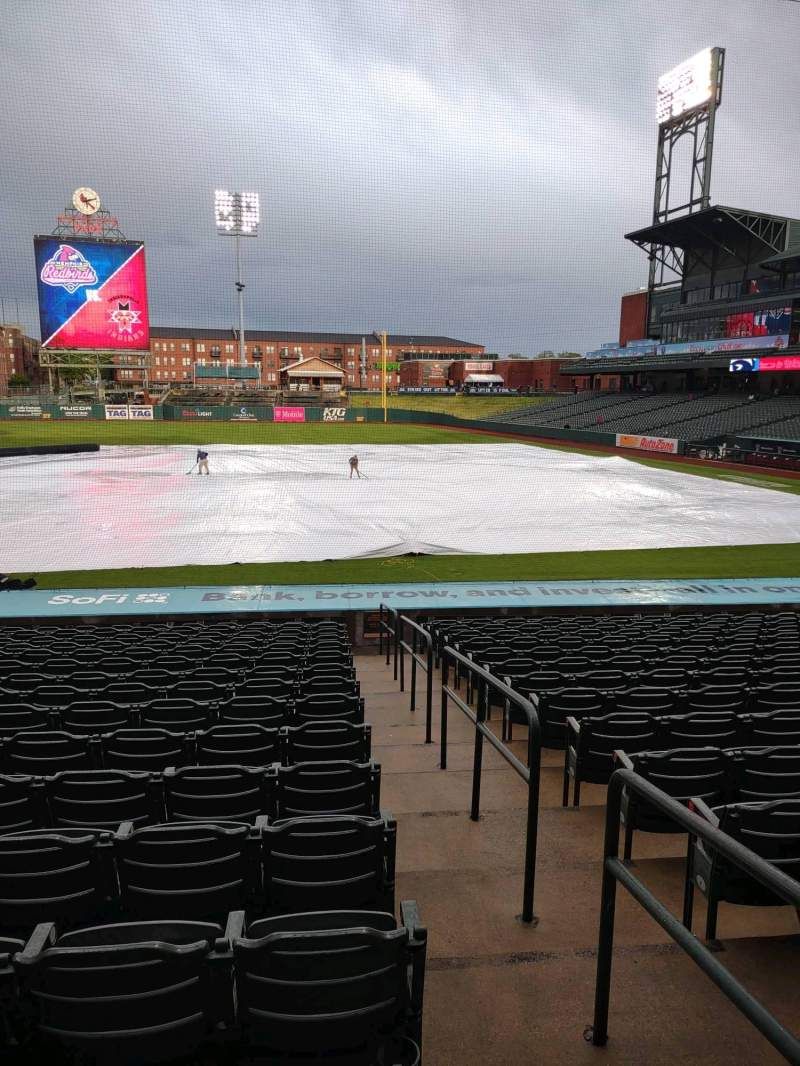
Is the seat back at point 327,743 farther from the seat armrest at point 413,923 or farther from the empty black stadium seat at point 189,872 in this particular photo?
the seat armrest at point 413,923

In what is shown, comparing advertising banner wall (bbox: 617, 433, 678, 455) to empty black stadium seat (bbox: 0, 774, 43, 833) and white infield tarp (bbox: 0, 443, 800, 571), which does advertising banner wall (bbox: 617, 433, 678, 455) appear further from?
empty black stadium seat (bbox: 0, 774, 43, 833)

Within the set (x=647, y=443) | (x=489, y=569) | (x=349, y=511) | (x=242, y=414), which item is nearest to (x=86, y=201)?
(x=242, y=414)

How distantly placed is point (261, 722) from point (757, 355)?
200 feet

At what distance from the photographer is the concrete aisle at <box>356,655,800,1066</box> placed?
106 inches

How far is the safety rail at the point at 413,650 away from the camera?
6940mm

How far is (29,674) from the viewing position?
25.3 ft

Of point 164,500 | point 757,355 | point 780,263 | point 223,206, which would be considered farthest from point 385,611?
point 223,206

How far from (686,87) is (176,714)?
8531cm

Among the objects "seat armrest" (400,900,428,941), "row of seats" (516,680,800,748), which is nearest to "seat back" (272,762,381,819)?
"seat armrest" (400,900,428,941)

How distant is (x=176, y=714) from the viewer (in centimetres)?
580

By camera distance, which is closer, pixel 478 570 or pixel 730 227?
pixel 478 570

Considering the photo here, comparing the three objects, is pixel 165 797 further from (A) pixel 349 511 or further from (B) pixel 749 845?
(A) pixel 349 511

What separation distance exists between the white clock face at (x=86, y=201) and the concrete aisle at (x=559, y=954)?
82112 mm

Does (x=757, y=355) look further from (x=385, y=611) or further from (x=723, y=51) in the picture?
(x=385, y=611)
